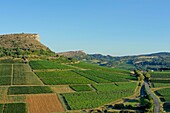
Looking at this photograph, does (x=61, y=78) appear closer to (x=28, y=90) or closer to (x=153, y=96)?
(x=28, y=90)

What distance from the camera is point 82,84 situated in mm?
105250

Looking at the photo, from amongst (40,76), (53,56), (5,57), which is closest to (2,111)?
(40,76)

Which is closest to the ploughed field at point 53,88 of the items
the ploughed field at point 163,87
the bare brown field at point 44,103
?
the bare brown field at point 44,103

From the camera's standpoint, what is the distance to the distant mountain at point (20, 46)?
15074cm

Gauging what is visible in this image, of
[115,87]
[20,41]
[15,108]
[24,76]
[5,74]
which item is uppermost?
[20,41]

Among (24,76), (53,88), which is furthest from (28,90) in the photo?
(24,76)

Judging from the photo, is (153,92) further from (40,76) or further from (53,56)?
(53,56)

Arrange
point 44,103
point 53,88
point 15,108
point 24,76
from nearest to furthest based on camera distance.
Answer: point 15,108
point 44,103
point 53,88
point 24,76

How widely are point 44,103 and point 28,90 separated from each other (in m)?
14.5

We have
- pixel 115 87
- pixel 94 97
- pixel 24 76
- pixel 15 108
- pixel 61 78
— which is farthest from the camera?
pixel 24 76

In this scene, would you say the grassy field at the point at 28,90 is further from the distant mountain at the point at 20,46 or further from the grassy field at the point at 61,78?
the distant mountain at the point at 20,46

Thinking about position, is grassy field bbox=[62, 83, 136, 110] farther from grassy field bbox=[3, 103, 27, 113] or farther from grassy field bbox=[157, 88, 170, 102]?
grassy field bbox=[3, 103, 27, 113]

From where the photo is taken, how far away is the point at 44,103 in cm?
7775

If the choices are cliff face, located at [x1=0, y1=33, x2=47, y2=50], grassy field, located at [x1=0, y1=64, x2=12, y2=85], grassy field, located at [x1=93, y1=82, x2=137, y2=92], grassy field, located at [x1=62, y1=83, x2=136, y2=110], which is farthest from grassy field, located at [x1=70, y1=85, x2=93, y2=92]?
cliff face, located at [x1=0, y1=33, x2=47, y2=50]
